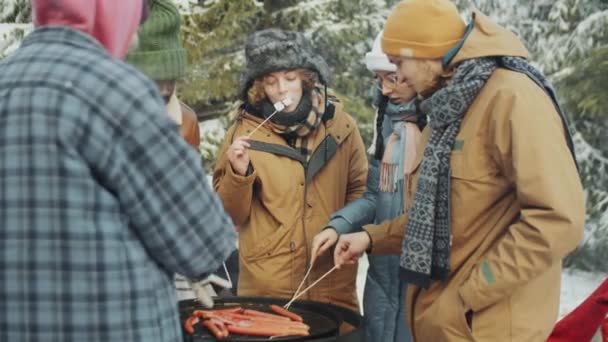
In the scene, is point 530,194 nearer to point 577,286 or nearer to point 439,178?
point 439,178

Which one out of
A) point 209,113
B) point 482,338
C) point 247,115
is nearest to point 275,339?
point 482,338

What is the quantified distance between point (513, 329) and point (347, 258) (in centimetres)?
92

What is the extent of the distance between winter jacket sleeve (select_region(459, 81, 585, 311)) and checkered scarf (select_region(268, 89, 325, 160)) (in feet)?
4.23

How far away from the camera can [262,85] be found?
4.23 meters

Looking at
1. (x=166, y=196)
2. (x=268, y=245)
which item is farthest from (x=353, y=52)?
(x=166, y=196)

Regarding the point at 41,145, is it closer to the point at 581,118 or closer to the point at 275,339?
the point at 275,339

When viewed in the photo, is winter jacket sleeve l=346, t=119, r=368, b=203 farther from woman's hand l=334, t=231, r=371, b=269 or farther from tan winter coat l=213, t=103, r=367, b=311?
woman's hand l=334, t=231, r=371, b=269

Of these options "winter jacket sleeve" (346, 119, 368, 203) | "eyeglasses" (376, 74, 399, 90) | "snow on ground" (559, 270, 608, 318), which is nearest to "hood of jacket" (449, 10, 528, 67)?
"eyeglasses" (376, 74, 399, 90)

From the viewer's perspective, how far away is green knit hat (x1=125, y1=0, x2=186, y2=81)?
3.39 metres

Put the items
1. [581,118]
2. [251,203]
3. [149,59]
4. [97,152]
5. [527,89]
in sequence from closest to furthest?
[97,152], [527,89], [149,59], [251,203], [581,118]

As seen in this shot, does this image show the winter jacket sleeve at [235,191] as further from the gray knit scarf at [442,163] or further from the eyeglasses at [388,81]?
the gray knit scarf at [442,163]

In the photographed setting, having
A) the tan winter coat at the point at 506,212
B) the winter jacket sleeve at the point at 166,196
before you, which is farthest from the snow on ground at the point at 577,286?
the winter jacket sleeve at the point at 166,196

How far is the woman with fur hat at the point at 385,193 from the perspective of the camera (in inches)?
162

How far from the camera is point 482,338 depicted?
305 cm
